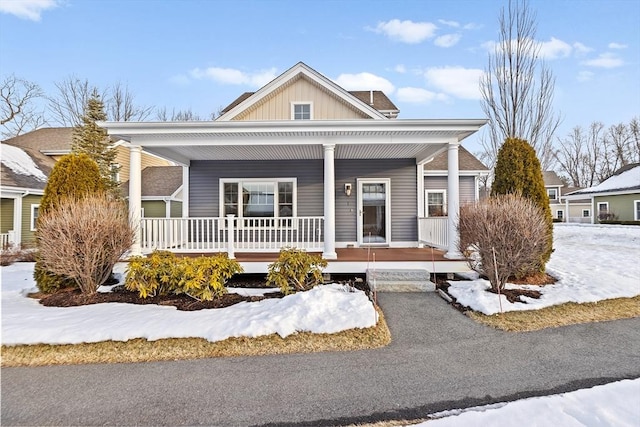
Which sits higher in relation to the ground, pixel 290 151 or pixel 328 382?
pixel 290 151

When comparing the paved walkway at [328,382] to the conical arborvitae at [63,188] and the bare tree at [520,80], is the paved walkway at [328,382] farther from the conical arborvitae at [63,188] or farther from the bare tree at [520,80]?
the bare tree at [520,80]

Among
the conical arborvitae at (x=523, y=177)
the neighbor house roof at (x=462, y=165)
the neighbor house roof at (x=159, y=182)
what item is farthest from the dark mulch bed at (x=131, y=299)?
the neighbor house roof at (x=159, y=182)

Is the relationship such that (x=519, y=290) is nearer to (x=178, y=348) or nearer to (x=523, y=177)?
(x=523, y=177)

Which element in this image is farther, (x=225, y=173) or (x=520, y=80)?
(x=520, y=80)

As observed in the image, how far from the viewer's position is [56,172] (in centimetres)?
594

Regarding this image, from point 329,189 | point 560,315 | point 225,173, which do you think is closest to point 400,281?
point 329,189

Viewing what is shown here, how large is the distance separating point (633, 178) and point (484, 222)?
2274cm

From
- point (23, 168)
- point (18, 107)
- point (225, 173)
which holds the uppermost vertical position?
point (18, 107)

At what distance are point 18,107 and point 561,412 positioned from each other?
109 ft

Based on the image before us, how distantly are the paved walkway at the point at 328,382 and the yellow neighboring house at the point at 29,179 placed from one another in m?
11.4

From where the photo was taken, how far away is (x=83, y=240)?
5.25m

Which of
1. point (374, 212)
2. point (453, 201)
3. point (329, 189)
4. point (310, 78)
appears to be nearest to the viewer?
point (453, 201)

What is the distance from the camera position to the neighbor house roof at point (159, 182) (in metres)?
17.4

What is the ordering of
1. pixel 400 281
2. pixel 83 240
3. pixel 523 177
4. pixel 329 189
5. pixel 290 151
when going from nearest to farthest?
pixel 83 240
pixel 400 281
pixel 523 177
pixel 329 189
pixel 290 151
